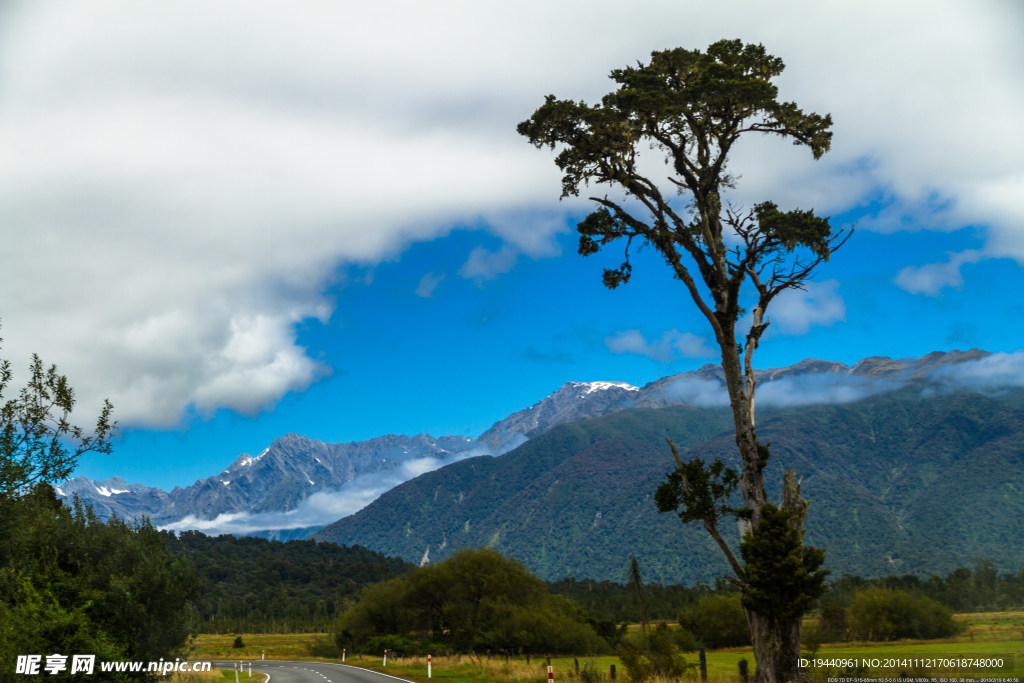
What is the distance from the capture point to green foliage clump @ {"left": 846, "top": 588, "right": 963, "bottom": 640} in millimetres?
80062

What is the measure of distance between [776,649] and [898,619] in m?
73.2

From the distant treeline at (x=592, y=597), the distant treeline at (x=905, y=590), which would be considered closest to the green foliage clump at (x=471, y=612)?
the distant treeline at (x=592, y=597)

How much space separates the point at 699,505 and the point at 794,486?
265cm

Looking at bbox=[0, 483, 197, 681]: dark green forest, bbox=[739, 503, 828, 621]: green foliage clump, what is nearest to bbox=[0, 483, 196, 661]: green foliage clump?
bbox=[0, 483, 197, 681]: dark green forest

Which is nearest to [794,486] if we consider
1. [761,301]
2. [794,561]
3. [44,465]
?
[794,561]

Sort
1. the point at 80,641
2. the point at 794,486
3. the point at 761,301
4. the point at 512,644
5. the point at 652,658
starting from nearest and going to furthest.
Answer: the point at 80,641 → the point at 794,486 → the point at 761,301 → the point at 652,658 → the point at 512,644

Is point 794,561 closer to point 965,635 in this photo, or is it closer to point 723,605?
point 723,605

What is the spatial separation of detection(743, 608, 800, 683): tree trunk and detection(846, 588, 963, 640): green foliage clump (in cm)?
7074

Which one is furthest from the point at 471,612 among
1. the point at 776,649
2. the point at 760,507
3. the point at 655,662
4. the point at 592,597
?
the point at 592,597

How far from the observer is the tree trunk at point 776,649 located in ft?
64.4

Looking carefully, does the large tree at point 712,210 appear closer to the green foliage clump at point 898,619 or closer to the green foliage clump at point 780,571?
the green foliage clump at point 780,571

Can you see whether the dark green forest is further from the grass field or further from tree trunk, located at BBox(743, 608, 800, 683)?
tree trunk, located at BBox(743, 608, 800, 683)

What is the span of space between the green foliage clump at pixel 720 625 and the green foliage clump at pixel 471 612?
1770 centimetres

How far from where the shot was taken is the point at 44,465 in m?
21.2
